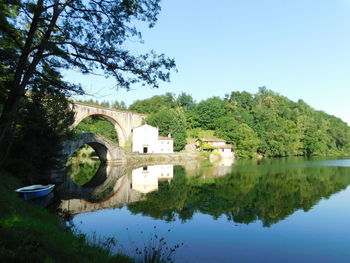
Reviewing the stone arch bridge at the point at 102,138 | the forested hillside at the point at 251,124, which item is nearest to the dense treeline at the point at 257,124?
the forested hillside at the point at 251,124

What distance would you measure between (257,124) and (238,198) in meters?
70.9

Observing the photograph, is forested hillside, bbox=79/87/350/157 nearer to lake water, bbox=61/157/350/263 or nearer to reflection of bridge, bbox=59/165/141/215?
reflection of bridge, bbox=59/165/141/215

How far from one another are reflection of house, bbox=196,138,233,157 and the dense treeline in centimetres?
317

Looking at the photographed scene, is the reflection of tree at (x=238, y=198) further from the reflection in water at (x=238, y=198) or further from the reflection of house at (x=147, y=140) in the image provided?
the reflection of house at (x=147, y=140)

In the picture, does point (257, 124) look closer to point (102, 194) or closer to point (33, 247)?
point (102, 194)

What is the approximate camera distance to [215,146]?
251 ft

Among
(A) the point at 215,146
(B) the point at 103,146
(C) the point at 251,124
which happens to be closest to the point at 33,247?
(B) the point at 103,146

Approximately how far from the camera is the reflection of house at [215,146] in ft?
249

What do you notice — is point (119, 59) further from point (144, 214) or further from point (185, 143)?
point (185, 143)

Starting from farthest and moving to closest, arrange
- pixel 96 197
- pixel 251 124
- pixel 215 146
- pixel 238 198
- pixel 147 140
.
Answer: pixel 251 124 → pixel 215 146 → pixel 147 140 → pixel 96 197 → pixel 238 198

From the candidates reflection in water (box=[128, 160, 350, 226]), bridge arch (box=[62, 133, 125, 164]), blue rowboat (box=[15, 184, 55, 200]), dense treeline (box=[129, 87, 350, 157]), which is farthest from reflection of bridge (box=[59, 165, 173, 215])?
dense treeline (box=[129, 87, 350, 157])

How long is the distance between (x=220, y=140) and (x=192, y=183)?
5107 cm

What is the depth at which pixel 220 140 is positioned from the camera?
78.9 metres

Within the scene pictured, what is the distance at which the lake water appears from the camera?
1159 centimetres
